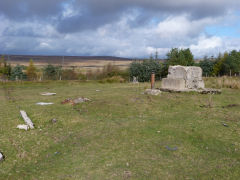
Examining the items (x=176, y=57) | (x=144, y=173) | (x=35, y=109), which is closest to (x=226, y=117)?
(x=144, y=173)

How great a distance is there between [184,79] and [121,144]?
11.2m

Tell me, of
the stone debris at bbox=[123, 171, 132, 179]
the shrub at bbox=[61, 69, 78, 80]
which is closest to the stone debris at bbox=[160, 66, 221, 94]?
the stone debris at bbox=[123, 171, 132, 179]

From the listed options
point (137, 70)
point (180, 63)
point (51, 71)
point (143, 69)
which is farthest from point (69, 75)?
point (180, 63)

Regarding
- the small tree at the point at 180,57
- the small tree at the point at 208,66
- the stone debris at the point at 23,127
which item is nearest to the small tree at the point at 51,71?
the small tree at the point at 180,57

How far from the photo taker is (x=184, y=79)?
16.0 meters

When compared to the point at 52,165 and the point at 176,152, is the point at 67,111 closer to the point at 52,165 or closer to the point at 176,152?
the point at 52,165

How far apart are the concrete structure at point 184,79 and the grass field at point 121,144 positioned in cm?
584

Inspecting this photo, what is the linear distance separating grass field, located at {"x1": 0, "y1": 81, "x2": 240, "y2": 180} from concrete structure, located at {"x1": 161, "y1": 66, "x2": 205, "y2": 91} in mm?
5839

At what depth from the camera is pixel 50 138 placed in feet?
21.4

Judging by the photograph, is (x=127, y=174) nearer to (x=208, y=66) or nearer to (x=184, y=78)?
(x=184, y=78)

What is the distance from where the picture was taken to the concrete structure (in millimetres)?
15865

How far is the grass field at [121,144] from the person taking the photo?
4648mm

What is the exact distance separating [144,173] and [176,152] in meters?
1.45

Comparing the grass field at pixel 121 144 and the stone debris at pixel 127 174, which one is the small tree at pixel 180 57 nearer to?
the grass field at pixel 121 144
